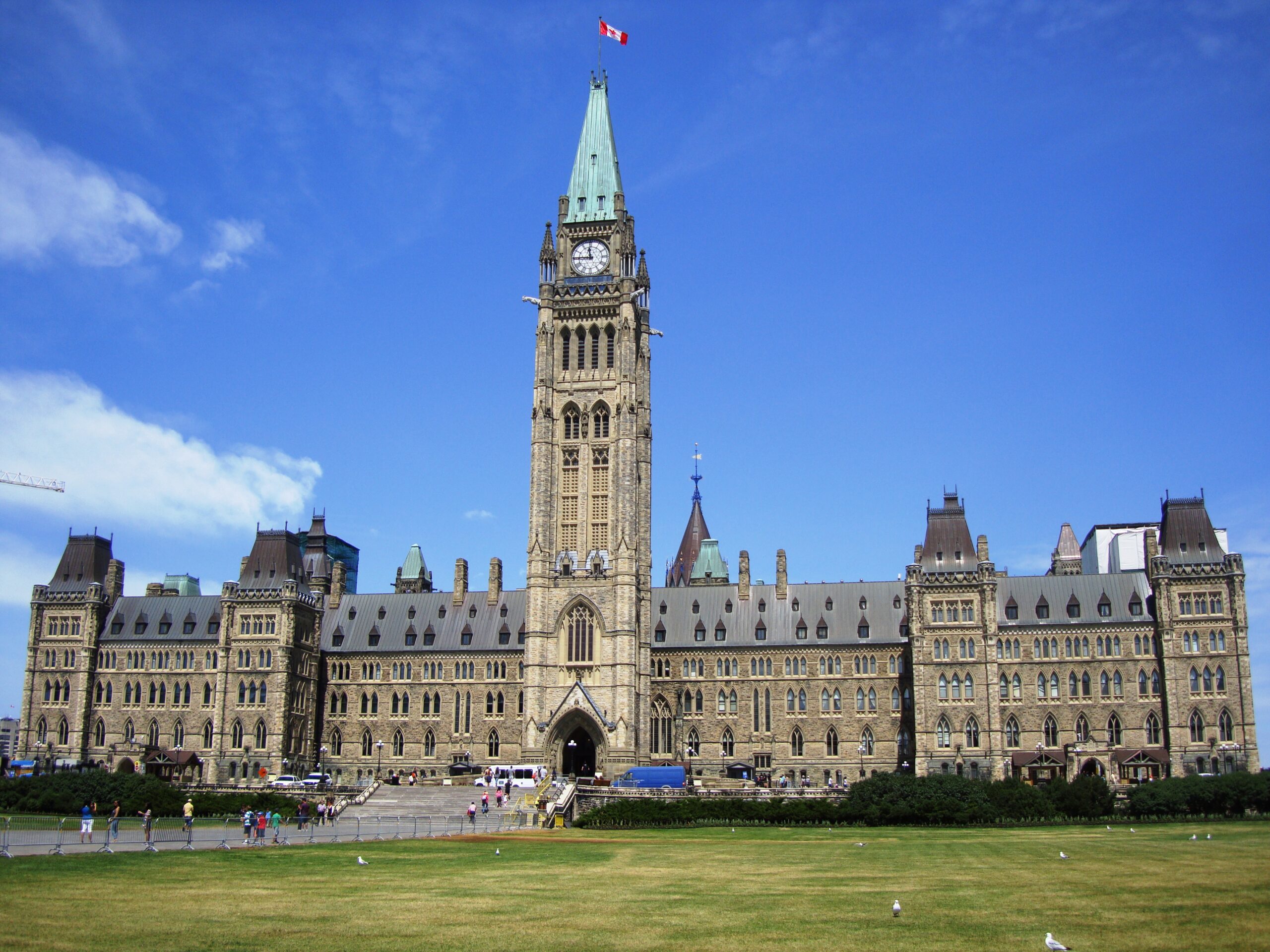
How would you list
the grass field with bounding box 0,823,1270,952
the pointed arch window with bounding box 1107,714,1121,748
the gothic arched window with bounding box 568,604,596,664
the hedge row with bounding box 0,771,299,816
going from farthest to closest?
the gothic arched window with bounding box 568,604,596,664 → the pointed arch window with bounding box 1107,714,1121,748 → the hedge row with bounding box 0,771,299,816 → the grass field with bounding box 0,823,1270,952

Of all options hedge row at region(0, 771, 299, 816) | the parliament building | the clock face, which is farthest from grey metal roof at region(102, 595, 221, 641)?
the clock face

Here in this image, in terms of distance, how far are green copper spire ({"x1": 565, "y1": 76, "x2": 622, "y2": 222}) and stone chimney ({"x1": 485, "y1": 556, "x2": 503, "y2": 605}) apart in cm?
3121

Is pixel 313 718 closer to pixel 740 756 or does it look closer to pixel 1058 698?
pixel 740 756

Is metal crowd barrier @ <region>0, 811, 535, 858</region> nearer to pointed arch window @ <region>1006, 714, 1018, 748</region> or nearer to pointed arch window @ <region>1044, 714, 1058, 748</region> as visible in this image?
pointed arch window @ <region>1006, 714, 1018, 748</region>

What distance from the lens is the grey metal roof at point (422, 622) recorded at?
110188 millimetres

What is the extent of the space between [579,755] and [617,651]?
10.4 m

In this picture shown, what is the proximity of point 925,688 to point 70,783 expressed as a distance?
58133mm

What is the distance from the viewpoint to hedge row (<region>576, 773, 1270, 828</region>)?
63969 millimetres

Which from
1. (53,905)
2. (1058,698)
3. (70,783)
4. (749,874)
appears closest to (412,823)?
(70,783)

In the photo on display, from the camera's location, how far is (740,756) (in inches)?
4094

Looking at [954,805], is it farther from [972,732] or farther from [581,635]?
[581,635]

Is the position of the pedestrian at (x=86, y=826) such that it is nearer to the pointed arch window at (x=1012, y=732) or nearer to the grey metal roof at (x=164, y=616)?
the grey metal roof at (x=164, y=616)

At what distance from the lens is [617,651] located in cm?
9719

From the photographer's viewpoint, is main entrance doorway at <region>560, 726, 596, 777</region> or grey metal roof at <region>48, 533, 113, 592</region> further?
grey metal roof at <region>48, 533, 113, 592</region>
